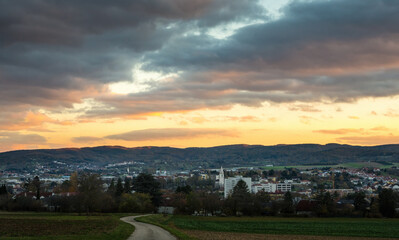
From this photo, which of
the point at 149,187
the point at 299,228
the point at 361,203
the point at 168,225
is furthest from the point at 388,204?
the point at 149,187

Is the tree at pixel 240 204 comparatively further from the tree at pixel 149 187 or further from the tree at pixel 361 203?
the tree at pixel 149 187

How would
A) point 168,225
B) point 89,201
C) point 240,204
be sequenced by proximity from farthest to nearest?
point 240,204 → point 89,201 → point 168,225

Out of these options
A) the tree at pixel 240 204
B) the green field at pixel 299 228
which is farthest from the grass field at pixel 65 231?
the tree at pixel 240 204

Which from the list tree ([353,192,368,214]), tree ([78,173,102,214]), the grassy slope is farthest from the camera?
tree ([353,192,368,214])

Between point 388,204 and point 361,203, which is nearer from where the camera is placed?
point 388,204

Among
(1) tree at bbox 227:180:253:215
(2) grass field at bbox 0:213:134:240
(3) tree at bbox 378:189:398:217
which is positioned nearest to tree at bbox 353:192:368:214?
(3) tree at bbox 378:189:398:217

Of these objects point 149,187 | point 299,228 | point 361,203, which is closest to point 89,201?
point 149,187

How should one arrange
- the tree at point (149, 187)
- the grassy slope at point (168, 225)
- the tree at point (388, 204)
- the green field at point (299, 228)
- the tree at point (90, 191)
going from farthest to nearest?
the tree at point (149, 187), the tree at point (388, 204), the tree at point (90, 191), the green field at point (299, 228), the grassy slope at point (168, 225)

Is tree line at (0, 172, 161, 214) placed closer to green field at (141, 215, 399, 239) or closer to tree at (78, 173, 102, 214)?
tree at (78, 173, 102, 214)

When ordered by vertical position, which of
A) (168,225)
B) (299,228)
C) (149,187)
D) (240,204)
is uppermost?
(149,187)

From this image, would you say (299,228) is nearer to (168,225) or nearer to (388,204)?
(168,225)

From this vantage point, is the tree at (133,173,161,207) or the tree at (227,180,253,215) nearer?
the tree at (227,180,253,215)

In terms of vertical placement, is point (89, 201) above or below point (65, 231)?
below

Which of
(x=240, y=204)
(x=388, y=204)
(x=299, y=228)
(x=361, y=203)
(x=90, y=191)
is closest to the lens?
(x=299, y=228)
